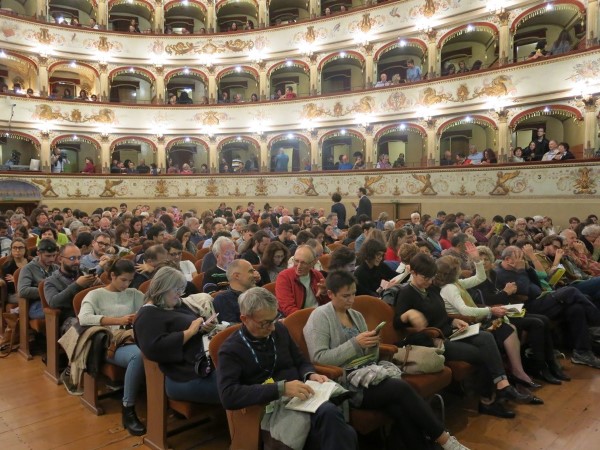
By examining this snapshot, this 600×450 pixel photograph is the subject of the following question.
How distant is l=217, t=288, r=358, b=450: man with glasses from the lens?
7.72 feet

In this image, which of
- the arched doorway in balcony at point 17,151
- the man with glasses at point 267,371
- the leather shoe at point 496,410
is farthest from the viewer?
the arched doorway in balcony at point 17,151

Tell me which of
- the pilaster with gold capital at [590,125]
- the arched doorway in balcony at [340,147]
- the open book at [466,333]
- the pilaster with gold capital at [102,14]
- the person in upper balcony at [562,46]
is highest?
the pilaster with gold capital at [102,14]

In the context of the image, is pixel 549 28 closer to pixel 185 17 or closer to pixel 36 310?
pixel 185 17

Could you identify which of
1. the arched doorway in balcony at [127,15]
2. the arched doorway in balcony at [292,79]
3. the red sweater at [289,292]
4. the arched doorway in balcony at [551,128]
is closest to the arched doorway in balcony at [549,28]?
the arched doorway in balcony at [551,128]

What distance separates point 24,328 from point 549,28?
19290mm

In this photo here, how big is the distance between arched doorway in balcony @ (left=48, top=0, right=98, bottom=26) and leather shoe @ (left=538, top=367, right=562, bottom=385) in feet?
74.3

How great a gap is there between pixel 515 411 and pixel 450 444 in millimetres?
1368

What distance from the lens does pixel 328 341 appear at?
9.61ft

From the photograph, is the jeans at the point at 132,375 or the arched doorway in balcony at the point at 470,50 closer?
the jeans at the point at 132,375

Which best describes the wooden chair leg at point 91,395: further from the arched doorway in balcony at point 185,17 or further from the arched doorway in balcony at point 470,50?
the arched doorway in balcony at point 185,17

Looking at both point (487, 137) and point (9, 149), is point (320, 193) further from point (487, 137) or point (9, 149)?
point (9, 149)

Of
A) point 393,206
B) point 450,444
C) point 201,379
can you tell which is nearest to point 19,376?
point 201,379

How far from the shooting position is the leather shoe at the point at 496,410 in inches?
141

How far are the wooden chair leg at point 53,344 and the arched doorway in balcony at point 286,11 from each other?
2031 cm
